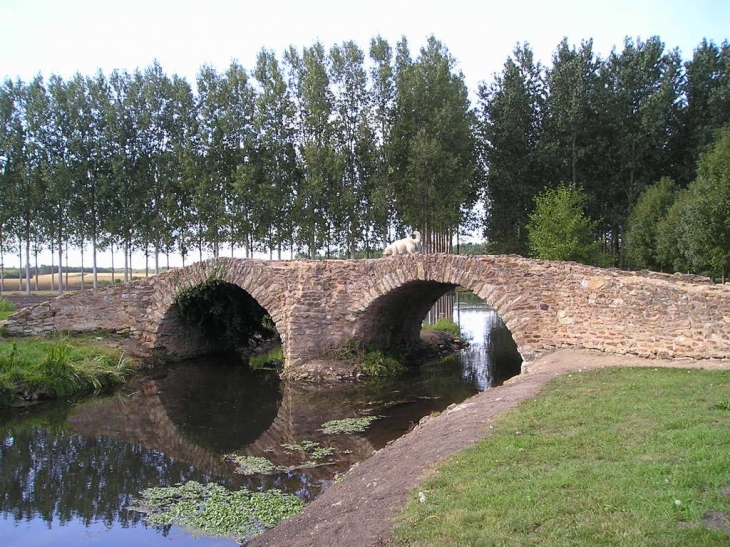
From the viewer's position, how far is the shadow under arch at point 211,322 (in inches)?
719

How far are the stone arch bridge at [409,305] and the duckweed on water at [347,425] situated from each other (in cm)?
360

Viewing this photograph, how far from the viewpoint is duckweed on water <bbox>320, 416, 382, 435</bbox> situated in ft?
35.7

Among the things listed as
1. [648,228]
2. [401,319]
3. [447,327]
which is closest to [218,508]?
[401,319]

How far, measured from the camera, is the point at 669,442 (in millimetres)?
5355

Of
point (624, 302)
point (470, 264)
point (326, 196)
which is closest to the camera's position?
point (624, 302)

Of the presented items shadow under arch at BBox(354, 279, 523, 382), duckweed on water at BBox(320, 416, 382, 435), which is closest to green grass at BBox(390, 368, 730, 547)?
duckweed on water at BBox(320, 416, 382, 435)

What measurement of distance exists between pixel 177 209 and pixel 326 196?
7.54 m

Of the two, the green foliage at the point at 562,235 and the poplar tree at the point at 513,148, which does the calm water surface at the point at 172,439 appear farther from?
the poplar tree at the point at 513,148

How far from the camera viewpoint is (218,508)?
743 centimetres

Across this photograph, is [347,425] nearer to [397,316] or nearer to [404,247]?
[404,247]

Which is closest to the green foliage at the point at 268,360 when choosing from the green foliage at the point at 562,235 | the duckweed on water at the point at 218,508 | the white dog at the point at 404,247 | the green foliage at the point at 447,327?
the white dog at the point at 404,247

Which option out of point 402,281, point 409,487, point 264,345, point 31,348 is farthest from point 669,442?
point 264,345

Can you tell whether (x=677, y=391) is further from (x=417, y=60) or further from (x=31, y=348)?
(x=417, y=60)

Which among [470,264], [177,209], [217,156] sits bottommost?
[470,264]
